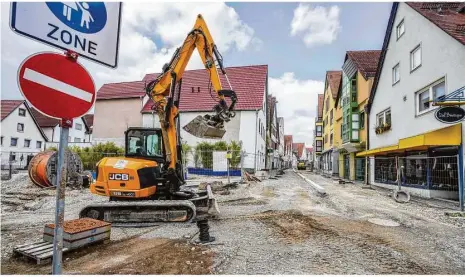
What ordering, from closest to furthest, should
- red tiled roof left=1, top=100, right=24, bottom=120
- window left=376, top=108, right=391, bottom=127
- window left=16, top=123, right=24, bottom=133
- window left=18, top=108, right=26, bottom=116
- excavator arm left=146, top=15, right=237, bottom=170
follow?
excavator arm left=146, top=15, right=237, bottom=170 < window left=376, top=108, right=391, bottom=127 < red tiled roof left=1, top=100, right=24, bottom=120 < window left=16, top=123, right=24, bottom=133 < window left=18, top=108, right=26, bottom=116

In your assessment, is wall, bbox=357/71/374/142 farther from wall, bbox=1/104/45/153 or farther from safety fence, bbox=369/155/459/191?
wall, bbox=1/104/45/153

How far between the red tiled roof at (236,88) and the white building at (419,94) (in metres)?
10.8

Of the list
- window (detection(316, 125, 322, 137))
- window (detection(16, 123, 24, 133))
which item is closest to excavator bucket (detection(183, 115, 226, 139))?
window (detection(16, 123, 24, 133))

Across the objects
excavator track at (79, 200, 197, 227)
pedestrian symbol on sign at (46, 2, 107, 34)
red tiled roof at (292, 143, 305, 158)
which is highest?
red tiled roof at (292, 143, 305, 158)

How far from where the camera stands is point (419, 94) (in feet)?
46.6

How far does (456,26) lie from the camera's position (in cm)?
1225

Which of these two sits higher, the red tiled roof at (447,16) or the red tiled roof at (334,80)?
the red tiled roof at (334,80)

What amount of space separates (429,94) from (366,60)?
1161 cm

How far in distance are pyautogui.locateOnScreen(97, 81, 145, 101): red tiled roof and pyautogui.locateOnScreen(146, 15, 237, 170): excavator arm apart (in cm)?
2259

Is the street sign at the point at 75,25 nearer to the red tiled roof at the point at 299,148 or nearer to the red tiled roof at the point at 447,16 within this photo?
the red tiled roof at the point at 447,16

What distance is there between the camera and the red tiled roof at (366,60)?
2172 centimetres

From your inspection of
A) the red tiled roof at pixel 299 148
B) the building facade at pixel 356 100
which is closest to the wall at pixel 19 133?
the building facade at pixel 356 100

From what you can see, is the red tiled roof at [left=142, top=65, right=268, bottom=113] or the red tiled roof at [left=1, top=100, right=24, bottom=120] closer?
the red tiled roof at [left=142, top=65, right=268, bottom=113]

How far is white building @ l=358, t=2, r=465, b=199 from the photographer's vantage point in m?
11.5
